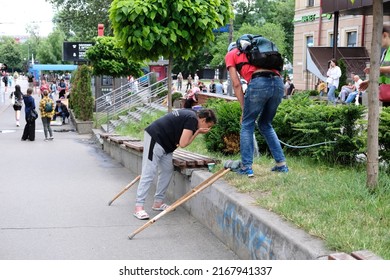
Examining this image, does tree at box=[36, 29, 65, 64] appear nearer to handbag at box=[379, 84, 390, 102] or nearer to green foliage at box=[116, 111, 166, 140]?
green foliage at box=[116, 111, 166, 140]

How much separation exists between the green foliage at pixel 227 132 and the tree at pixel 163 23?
6.66 ft

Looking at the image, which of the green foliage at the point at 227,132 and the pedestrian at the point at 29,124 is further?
the pedestrian at the point at 29,124

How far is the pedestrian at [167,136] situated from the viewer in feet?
20.0

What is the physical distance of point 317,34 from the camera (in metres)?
31.7

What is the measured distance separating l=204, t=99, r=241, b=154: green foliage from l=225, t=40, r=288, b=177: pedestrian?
2050mm

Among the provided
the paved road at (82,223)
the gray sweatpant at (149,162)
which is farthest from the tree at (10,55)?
the gray sweatpant at (149,162)

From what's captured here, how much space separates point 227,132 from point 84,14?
37215 millimetres

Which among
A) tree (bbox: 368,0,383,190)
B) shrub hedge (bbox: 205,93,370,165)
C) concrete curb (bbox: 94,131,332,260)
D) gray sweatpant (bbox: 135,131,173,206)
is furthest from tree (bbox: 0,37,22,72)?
tree (bbox: 368,0,383,190)

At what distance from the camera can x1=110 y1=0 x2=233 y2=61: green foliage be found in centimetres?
946

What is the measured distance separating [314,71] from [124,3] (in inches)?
659

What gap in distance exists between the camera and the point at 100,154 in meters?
15.2

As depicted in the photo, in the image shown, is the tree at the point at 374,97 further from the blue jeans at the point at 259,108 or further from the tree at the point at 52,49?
the tree at the point at 52,49
